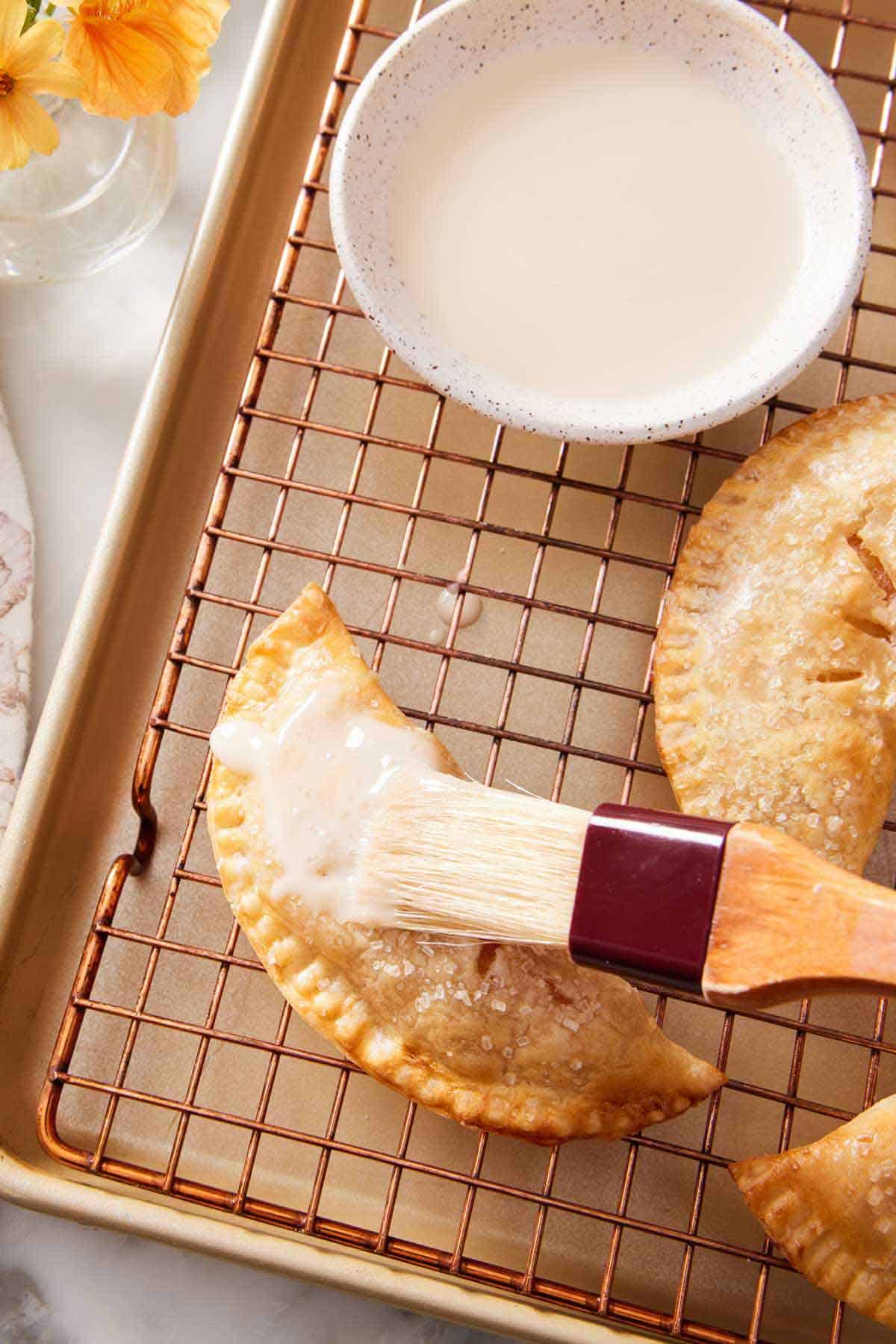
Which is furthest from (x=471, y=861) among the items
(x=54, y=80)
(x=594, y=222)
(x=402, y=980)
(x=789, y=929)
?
(x=54, y=80)

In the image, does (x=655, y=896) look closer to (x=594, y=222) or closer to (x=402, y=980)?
(x=402, y=980)

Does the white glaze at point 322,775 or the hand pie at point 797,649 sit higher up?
the hand pie at point 797,649

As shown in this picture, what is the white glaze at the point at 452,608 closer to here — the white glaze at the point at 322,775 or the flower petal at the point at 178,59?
the white glaze at the point at 322,775

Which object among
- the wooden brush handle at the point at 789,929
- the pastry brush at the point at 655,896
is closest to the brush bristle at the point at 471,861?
the pastry brush at the point at 655,896

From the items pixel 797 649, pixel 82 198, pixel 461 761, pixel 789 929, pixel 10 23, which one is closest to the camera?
pixel 789 929

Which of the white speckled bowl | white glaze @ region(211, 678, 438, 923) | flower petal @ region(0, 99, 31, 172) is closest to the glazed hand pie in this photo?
white glaze @ region(211, 678, 438, 923)
